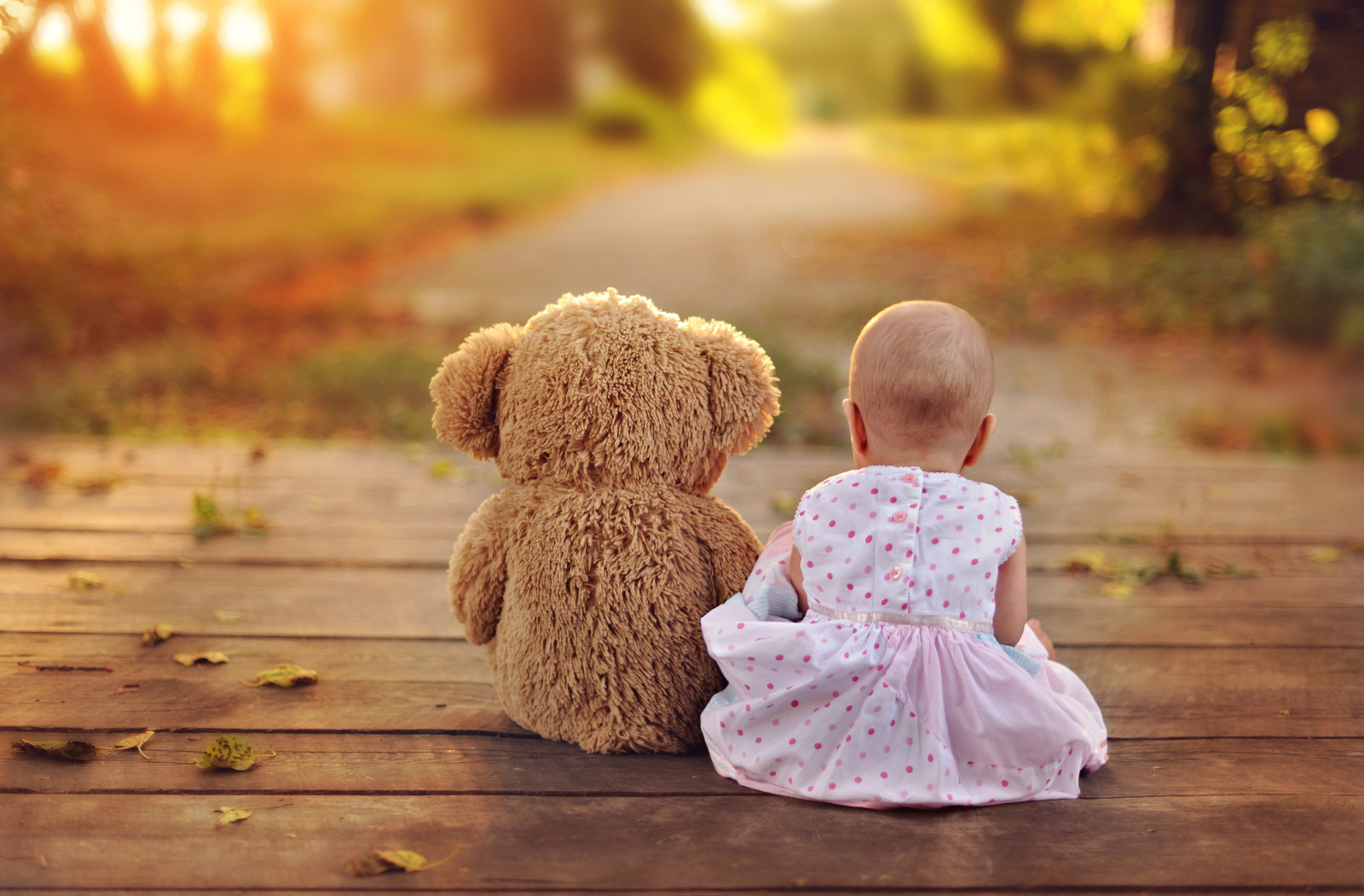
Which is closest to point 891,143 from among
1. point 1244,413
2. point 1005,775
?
point 1244,413

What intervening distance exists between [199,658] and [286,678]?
246 mm

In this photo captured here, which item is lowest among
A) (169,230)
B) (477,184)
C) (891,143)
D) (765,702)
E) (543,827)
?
(543,827)

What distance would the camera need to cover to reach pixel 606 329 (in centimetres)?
183

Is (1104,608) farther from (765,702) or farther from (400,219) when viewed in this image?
(400,219)

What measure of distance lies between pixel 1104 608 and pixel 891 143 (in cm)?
2737

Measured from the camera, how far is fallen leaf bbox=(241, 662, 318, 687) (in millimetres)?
2100

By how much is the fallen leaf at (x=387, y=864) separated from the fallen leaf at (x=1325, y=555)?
8.26 feet

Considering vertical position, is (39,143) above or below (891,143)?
below

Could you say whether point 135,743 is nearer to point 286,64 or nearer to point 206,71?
point 206,71

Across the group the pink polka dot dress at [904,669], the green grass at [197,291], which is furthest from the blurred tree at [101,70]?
the pink polka dot dress at [904,669]

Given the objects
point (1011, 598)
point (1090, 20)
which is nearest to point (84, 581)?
point (1011, 598)

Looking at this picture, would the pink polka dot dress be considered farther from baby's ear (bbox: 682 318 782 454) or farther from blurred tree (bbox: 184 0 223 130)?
blurred tree (bbox: 184 0 223 130)

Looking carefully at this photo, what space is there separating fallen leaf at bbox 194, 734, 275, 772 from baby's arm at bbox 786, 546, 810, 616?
36.7 inches

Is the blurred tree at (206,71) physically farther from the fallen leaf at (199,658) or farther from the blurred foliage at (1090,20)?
the fallen leaf at (199,658)
